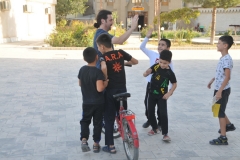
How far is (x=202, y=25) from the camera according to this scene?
38906 mm

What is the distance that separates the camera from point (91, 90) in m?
3.46

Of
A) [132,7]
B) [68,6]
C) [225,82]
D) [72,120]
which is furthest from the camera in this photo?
[132,7]

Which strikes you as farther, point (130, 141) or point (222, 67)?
point (222, 67)

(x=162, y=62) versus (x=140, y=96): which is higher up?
(x=162, y=62)

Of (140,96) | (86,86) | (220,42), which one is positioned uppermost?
(220,42)

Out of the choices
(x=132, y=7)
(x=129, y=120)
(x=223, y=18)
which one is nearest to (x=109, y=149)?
(x=129, y=120)

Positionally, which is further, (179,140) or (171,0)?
(171,0)

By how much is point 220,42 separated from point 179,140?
58.9 inches

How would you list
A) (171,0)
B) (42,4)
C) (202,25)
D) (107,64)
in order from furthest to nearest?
1. (171,0)
2. (202,25)
3. (42,4)
4. (107,64)

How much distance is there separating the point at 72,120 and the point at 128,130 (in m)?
1.76

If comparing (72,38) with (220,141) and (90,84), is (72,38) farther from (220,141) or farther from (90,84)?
(220,141)

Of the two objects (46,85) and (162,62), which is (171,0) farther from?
(162,62)

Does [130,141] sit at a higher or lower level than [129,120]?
lower

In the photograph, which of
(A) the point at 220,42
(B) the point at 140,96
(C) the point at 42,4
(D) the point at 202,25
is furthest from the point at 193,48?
(D) the point at 202,25
